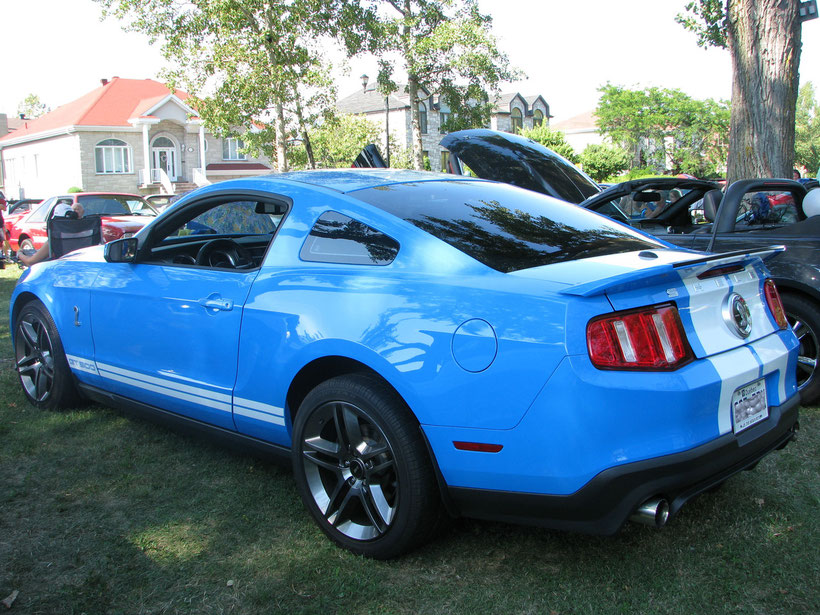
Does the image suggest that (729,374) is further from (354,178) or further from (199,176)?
(199,176)

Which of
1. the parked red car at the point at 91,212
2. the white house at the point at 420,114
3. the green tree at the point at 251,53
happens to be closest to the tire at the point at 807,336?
the parked red car at the point at 91,212

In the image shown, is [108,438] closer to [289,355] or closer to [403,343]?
[289,355]

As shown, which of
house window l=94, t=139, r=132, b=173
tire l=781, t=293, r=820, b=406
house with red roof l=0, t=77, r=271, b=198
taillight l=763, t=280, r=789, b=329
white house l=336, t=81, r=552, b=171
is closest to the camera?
taillight l=763, t=280, r=789, b=329

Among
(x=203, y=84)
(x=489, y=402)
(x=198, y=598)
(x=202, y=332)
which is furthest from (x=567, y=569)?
(x=203, y=84)

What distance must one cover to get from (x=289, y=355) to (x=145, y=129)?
1767 inches

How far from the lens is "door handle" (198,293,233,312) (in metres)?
3.25

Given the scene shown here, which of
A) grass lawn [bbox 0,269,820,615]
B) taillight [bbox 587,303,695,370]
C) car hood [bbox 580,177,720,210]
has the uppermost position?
car hood [bbox 580,177,720,210]

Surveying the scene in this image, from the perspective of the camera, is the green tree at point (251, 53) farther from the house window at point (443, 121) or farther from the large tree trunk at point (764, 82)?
the large tree trunk at point (764, 82)

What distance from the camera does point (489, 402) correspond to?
241cm

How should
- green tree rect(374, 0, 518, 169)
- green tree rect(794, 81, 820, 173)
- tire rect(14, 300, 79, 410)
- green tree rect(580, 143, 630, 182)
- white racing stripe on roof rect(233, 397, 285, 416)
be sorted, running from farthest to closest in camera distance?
green tree rect(794, 81, 820, 173) < green tree rect(580, 143, 630, 182) < green tree rect(374, 0, 518, 169) < tire rect(14, 300, 79, 410) < white racing stripe on roof rect(233, 397, 285, 416)

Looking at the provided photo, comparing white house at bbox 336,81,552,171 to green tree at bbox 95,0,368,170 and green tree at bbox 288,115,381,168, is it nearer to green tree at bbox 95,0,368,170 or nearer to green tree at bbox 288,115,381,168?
green tree at bbox 288,115,381,168

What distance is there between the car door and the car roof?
0.31 m

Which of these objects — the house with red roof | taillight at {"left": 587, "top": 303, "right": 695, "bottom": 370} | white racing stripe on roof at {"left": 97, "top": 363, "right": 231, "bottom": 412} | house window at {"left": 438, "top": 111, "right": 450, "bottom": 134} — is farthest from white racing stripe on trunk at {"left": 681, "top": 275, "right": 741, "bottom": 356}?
the house with red roof

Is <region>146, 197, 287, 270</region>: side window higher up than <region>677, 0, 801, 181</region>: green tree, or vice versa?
<region>677, 0, 801, 181</region>: green tree
